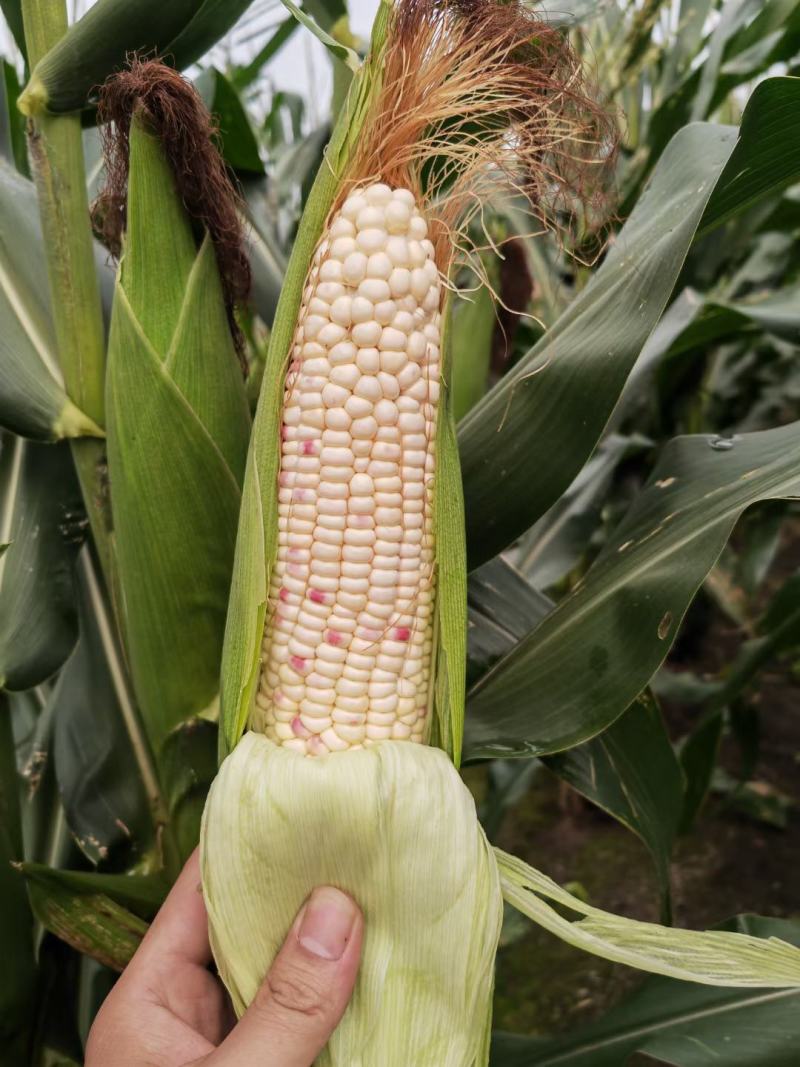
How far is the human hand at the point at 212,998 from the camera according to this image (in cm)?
67

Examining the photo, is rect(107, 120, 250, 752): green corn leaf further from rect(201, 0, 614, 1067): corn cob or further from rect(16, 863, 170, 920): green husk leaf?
rect(16, 863, 170, 920): green husk leaf

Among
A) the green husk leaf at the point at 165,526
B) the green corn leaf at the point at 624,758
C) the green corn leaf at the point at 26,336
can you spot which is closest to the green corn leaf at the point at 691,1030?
the green corn leaf at the point at 624,758

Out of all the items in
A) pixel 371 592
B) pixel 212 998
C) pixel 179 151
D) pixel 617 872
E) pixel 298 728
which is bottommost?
pixel 617 872

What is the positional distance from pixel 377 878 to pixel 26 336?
26.8 inches

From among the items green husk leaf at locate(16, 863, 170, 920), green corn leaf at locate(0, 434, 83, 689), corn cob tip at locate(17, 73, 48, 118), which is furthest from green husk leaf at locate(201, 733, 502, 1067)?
corn cob tip at locate(17, 73, 48, 118)

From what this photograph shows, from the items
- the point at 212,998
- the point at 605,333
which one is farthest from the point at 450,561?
the point at 212,998

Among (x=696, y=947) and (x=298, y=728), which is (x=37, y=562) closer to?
(x=298, y=728)

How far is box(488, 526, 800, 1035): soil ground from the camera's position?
6.07 feet

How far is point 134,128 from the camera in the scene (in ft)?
2.49

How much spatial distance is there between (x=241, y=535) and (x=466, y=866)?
335 mm

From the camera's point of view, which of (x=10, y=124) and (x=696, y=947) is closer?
(x=696, y=947)

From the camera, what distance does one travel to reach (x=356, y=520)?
28.0 inches

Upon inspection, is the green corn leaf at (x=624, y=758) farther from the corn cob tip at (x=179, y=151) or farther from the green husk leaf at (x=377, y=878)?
the corn cob tip at (x=179, y=151)

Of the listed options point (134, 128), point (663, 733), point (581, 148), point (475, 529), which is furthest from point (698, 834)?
point (134, 128)
